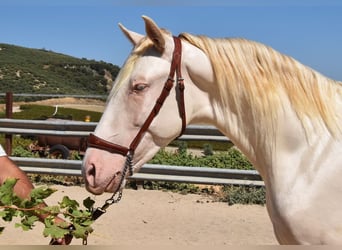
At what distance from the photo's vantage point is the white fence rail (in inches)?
294

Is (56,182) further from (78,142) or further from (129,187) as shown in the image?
(78,142)

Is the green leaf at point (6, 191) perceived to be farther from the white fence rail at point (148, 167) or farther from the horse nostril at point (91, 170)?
the white fence rail at point (148, 167)

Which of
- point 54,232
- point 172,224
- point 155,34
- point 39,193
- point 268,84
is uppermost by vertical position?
point 155,34

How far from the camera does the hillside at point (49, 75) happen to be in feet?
182

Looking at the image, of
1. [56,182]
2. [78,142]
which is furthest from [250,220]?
[78,142]

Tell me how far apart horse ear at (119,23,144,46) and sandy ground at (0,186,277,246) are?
8.22 feet

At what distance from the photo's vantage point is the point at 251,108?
238 centimetres

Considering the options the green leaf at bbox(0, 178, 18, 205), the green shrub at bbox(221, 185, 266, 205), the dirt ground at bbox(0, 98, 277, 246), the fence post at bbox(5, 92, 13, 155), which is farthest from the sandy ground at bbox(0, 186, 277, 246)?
the green leaf at bbox(0, 178, 18, 205)

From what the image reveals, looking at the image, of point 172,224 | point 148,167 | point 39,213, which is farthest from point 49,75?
point 39,213

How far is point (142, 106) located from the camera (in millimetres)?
2430

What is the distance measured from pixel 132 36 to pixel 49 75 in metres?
63.2

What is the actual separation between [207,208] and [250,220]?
77cm

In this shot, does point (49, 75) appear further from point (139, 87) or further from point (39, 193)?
point (39, 193)

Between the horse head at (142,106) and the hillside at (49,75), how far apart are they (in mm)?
49609
